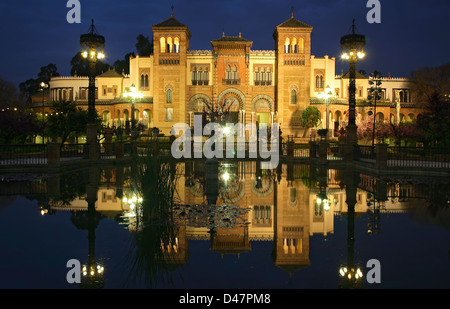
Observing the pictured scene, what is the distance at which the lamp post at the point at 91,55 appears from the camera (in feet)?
65.5

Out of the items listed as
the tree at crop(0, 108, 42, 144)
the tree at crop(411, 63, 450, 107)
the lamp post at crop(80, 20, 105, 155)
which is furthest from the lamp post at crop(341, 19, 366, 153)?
the tree at crop(411, 63, 450, 107)

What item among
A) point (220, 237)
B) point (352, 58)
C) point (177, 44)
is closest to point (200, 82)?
point (177, 44)

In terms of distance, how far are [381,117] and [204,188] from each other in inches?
1672

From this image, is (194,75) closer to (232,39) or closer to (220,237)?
(232,39)

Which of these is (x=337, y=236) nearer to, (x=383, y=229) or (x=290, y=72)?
(x=383, y=229)

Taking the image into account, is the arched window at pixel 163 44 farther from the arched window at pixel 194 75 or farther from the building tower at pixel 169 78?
the arched window at pixel 194 75

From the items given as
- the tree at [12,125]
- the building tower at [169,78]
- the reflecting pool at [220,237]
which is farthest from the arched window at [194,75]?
the reflecting pool at [220,237]

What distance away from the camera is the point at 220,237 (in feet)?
21.0

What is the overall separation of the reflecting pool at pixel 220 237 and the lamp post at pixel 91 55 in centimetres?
855

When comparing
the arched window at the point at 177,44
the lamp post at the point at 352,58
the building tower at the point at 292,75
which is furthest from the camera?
the arched window at the point at 177,44

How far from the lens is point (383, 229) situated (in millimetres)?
7090

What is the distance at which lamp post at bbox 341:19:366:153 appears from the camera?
765 inches

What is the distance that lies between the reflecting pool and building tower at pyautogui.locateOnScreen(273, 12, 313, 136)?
32838 millimetres
